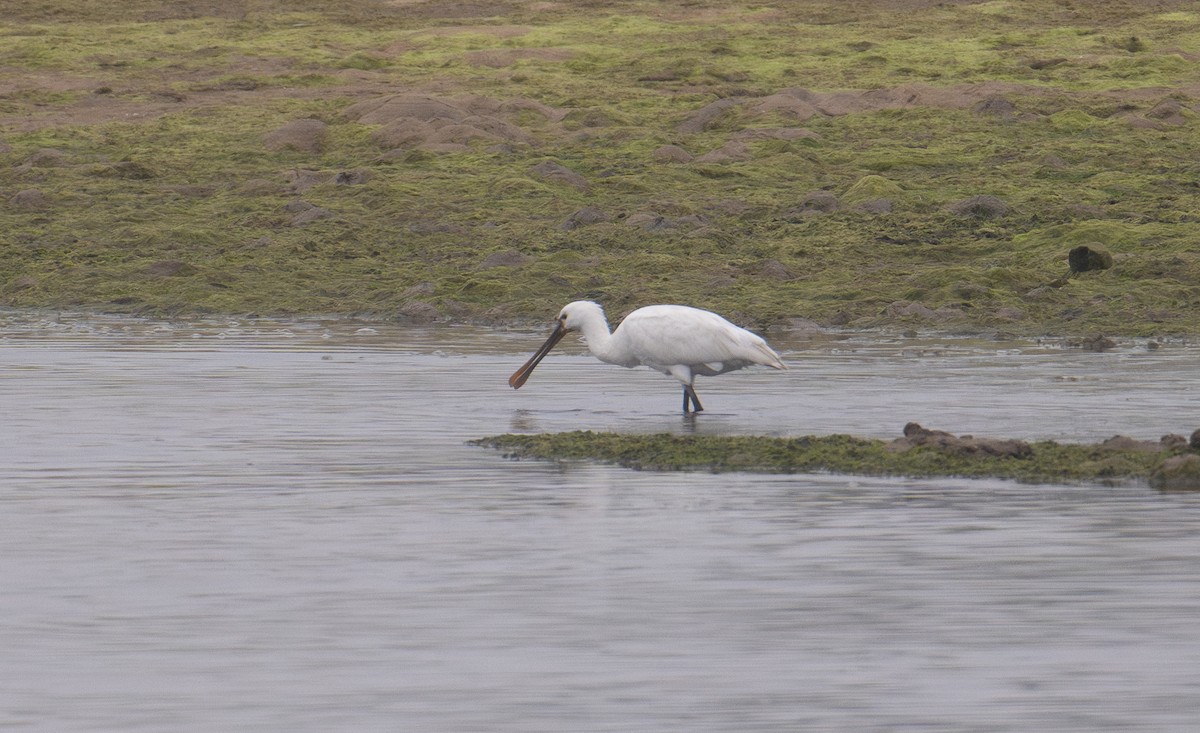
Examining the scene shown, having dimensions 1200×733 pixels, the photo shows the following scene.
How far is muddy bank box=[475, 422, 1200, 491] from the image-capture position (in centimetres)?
981

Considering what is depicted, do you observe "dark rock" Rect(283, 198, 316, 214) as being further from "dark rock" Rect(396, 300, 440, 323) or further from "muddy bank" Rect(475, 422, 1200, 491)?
"muddy bank" Rect(475, 422, 1200, 491)

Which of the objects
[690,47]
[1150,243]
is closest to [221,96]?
[690,47]

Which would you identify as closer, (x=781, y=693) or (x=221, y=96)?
(x=781, y=693)

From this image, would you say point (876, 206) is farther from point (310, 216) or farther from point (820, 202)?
point (310, 216)

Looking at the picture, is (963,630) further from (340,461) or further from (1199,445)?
(340,461)

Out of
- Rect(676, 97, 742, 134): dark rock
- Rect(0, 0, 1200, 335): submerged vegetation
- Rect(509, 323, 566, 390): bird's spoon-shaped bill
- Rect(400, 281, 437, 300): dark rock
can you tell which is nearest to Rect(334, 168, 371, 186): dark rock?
Rect(0, 0, 1200, 335): submerged vegetation

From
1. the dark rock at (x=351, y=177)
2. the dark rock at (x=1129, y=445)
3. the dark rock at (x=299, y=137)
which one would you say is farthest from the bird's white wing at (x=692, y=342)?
the dark rock at (x=299, y=137)

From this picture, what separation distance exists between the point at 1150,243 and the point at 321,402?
32.4 feet

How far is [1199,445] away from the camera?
9.82m

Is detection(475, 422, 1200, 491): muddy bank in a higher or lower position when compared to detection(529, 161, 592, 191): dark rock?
lower

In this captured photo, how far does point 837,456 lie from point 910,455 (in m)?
0.34

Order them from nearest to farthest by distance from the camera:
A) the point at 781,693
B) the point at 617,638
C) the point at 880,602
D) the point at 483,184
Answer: the point at 781,693 → the point at 617,638 → the point at 880,602 → the point at 483,184

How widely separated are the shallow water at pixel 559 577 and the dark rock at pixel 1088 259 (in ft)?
20.6

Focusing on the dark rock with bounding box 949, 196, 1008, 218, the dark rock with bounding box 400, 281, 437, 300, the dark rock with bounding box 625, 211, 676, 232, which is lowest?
the dark rock with bounding box 400, 281, 437, 300
